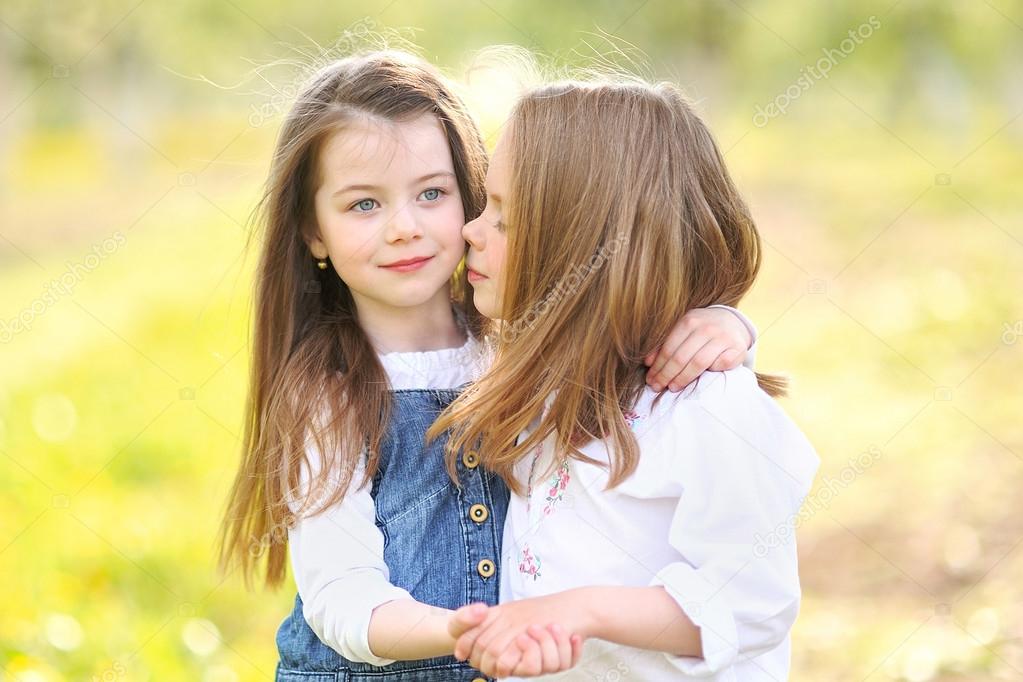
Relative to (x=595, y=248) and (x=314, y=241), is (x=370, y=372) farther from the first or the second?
(x=595, y=248)

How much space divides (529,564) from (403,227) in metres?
0.57

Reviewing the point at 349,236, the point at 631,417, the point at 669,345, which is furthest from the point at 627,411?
the point at 349,236

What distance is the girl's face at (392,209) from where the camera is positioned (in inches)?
72.7

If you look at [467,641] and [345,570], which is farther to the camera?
[345,570]

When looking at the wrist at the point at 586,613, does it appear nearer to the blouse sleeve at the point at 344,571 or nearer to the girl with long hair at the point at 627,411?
the girl with long hair at the point at 627,411

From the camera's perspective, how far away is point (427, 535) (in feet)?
5.84

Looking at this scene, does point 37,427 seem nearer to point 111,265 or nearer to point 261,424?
point 261,424

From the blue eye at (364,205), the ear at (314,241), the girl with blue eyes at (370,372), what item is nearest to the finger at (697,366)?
the girl with blue eyes at (370,372)

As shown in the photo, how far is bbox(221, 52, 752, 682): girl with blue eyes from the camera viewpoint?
66.2 inches

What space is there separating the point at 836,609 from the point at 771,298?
14.5 ft
